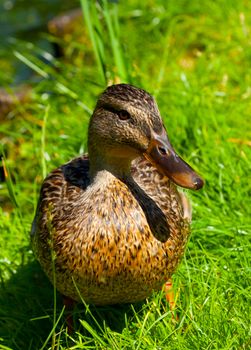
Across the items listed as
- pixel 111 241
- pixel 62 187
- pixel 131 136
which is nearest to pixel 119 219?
pixel 111 241

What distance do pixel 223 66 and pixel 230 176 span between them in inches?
57.8

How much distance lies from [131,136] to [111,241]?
1.37 feet

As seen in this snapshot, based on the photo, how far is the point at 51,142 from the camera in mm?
4688

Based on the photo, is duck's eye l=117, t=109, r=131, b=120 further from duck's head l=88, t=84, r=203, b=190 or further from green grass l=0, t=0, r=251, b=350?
green grass l=0, t=0, r=251, b=350

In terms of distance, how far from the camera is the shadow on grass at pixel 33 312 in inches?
129

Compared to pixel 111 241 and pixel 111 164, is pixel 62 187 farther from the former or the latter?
pixel 111 241

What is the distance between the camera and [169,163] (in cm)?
278

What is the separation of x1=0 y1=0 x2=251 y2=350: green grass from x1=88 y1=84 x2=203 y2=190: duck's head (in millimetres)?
584

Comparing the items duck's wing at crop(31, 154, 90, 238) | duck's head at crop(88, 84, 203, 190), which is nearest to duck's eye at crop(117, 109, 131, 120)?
duck's head at crop(88, 84, 203, 190)

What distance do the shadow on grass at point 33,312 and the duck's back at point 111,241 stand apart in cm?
22

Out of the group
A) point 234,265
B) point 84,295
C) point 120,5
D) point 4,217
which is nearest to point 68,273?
point 84,295

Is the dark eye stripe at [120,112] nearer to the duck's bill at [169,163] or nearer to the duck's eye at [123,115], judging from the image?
the duck's eye at [123,115]

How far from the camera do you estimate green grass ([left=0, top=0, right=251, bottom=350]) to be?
302 centimetres

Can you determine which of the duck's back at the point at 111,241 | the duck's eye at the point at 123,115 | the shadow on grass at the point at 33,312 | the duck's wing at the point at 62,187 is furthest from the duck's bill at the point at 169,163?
the shadow on grass at the point at 33,312
